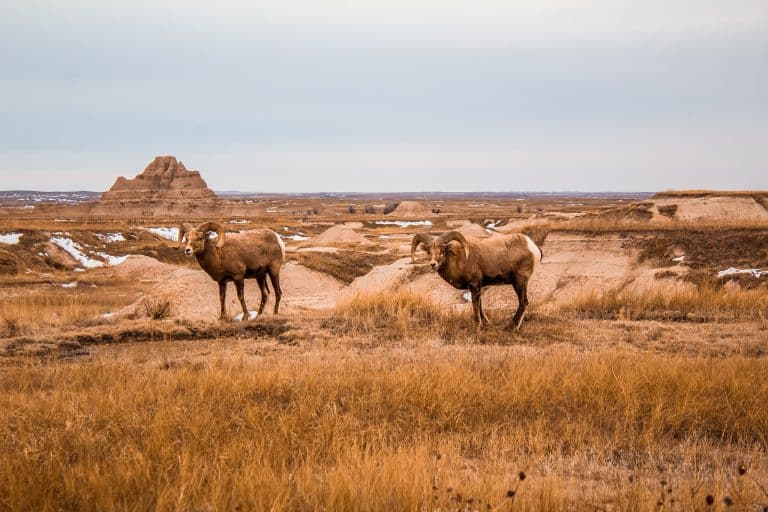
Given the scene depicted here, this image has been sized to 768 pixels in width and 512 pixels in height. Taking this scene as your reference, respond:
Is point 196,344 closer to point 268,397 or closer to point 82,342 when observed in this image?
point 82,342

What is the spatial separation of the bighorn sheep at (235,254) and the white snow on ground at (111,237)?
35638mm

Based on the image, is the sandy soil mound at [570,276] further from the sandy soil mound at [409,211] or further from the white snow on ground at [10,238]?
the sandy soil mound at [409,211]

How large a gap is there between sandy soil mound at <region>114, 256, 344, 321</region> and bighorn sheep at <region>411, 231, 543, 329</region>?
19.9ft

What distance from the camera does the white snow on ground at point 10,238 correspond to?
117 ft

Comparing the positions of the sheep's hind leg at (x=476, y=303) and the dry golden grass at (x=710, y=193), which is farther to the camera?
the dry golden grass at (x=710, y=193)

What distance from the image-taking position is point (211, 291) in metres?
18.5

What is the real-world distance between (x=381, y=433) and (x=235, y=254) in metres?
8.17

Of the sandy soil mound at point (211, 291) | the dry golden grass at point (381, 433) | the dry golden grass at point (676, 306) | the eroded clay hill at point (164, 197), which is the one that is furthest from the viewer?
the eroded clay hill at point (164, 197)

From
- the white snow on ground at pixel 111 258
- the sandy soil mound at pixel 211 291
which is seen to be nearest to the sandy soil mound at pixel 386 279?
the sandy soil mound at pixel 211 291

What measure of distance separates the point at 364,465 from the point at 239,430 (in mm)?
1522

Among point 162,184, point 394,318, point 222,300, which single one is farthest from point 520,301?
point 162,184

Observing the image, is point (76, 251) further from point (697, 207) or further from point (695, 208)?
point (697, 207)

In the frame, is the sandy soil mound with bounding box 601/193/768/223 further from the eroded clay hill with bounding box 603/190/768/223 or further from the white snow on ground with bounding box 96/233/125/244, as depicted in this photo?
the white snow on ground with bounding box 96/233/125/244

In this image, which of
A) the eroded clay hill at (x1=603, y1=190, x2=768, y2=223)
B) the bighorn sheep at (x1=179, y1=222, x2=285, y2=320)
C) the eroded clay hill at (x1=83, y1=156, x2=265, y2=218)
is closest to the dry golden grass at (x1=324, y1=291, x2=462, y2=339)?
the bighorn sheep at (x1=179, y1=222, x2=285, y2=320)
